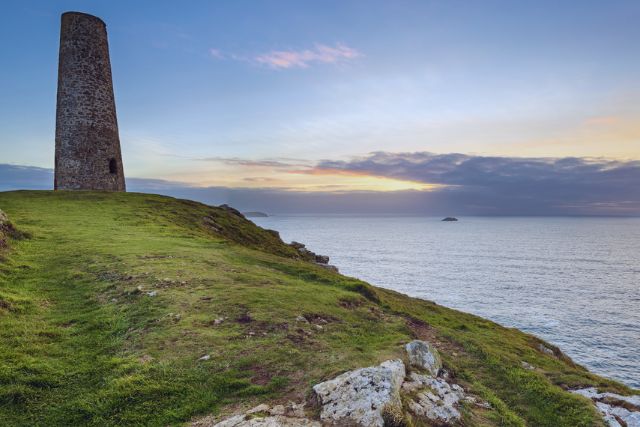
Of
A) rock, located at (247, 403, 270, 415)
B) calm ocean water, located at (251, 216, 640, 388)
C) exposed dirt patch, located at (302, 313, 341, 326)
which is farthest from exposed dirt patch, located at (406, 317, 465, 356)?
calm ocean water, located at (251, 216, 640, 388)

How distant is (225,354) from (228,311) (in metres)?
3.15

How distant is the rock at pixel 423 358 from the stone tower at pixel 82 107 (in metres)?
45.4

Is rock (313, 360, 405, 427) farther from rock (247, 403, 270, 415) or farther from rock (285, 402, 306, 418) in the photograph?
rock (247, 403, 270, 415)

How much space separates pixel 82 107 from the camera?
1716 inches

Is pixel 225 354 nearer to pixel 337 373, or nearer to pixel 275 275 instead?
pixel 337 373

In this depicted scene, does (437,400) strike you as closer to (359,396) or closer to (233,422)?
(359,396)

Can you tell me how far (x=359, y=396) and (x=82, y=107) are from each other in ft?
159

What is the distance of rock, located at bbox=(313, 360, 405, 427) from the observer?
7375 millimetres

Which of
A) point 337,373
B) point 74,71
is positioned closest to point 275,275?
point 337,373

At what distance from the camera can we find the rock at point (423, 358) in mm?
10781

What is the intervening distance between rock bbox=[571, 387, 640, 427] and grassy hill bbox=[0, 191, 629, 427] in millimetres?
449

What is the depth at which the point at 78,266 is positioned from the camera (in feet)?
61.7

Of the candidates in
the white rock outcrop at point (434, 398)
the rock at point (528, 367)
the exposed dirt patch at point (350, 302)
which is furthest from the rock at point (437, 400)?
the exposed dirt patch at point (350, 302)

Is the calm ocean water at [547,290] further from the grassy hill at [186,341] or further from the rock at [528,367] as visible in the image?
the grassy hill at [186,341]
